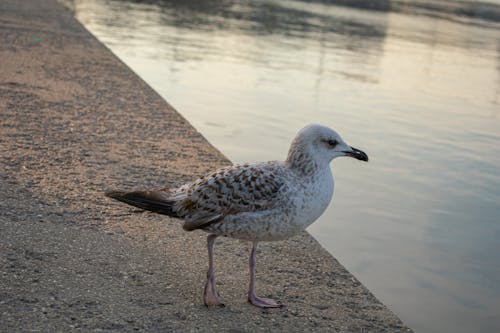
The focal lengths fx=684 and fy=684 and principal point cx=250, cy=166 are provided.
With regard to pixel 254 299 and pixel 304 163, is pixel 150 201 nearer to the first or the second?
pixel 254 299

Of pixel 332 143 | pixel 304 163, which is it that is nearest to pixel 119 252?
pixel 304 163

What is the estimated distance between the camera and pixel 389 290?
542cm

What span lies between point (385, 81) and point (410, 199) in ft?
24.8

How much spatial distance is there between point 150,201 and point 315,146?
1085 millimetres

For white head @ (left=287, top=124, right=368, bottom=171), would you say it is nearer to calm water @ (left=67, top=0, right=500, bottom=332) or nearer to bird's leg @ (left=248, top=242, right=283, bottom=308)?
bird's leg @ (left=248, top=242, right=283, bottom=308)

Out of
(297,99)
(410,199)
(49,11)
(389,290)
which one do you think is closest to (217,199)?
(389,290)

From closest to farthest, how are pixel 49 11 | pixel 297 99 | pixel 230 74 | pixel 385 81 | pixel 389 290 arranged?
pixel 389 290
pixel 297 99
pixel 230 74
pixel 385 81
pixel 49 11

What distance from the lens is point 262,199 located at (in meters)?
3.98

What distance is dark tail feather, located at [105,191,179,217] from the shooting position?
4.26 m

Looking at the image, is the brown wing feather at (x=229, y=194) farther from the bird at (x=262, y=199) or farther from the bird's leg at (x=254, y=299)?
the bird's leg at (x=254, y=299)

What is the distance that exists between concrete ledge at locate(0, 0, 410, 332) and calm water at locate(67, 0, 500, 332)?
941 millimetres

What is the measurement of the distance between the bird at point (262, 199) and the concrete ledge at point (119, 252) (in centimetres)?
28

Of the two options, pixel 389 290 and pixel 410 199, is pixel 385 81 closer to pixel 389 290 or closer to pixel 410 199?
pixel 410 199

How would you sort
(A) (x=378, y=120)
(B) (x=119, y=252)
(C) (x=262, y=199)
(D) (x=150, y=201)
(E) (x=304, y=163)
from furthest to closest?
(A) (x=378, y=120) < (B) (x=119, y=252) < (D) (x=150, y=201) < (E) (x=304, y=163) < (C) (x=262, y=199)
